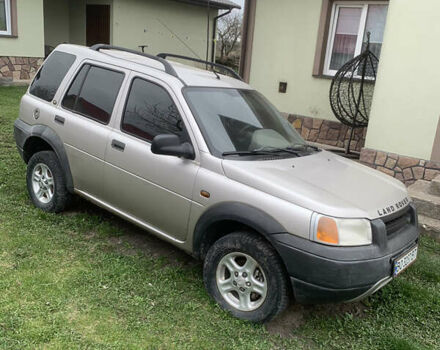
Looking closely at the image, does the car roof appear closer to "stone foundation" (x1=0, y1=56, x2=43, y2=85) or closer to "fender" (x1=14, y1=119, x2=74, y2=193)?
"fender" (x1=14, y1=119, x2=74, y2=193)

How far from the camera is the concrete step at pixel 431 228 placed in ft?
17.2

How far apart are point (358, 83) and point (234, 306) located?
5.97m

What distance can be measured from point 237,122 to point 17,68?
11.8 meters

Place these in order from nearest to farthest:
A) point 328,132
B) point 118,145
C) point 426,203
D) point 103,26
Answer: point 118,145 < point 426,203 < point 328,132 < point 103,26

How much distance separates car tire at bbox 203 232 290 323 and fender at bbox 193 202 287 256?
0.45ft

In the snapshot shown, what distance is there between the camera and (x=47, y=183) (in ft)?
16.0

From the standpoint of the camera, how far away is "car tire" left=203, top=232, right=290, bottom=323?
312 centimetres

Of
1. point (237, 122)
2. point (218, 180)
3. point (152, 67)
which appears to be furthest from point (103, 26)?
point (218, 180)

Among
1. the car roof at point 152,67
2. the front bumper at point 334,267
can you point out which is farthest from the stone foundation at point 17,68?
the front bumper at point 334,267

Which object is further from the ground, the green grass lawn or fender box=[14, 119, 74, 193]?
fender box=[14, 119, 74, 193]

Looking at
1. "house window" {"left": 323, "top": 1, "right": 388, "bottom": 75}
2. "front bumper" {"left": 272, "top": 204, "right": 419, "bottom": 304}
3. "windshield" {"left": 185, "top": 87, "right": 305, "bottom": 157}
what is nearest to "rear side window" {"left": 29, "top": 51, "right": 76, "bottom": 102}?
"windshield" {"left": 185, "top": 87, "right": 305, "bottom": 157}

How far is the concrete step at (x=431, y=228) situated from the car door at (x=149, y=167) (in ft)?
10.5

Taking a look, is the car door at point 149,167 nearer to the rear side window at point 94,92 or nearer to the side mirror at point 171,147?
the side mirror at point 171,147

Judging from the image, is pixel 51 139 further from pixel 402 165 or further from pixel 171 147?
pixel 402 165
